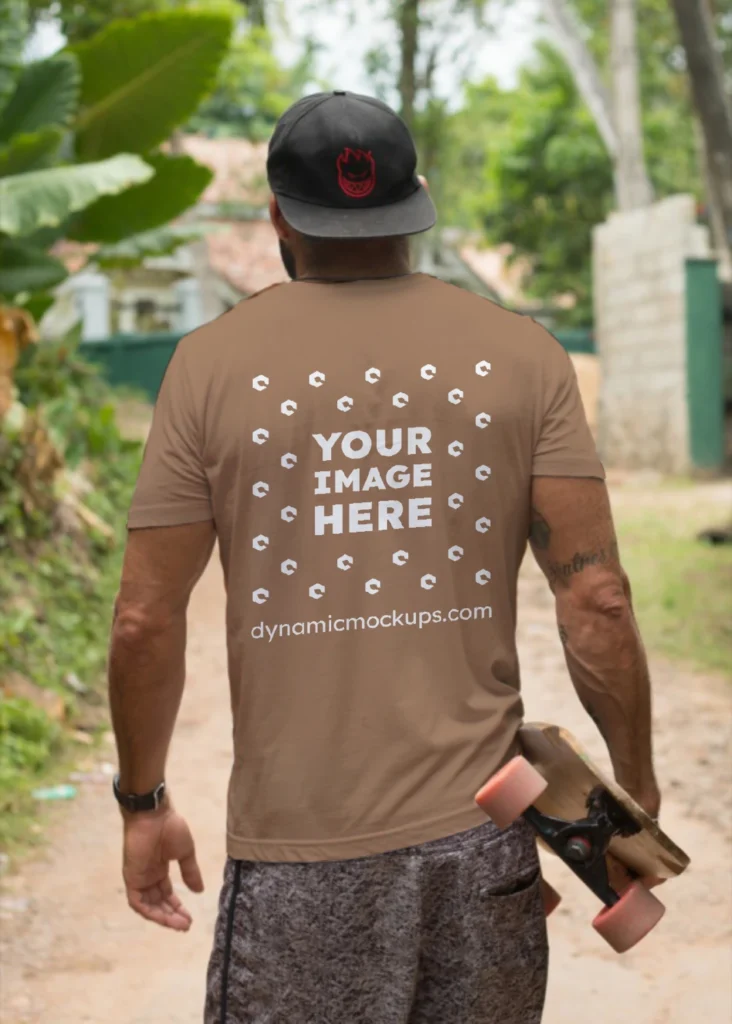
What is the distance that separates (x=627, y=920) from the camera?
6.70 ft

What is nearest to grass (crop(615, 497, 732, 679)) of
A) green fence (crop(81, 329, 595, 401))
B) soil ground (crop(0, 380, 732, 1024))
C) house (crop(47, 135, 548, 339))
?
soil ground (crop(0, 380, 732, 1024))

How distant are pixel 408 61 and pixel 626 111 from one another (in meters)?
5.11

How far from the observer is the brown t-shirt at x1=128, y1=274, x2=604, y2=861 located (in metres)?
→ 1.91

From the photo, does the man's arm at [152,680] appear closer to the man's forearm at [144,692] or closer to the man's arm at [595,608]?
the man's forearm at [144,692]

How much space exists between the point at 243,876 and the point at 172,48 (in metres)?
8.47

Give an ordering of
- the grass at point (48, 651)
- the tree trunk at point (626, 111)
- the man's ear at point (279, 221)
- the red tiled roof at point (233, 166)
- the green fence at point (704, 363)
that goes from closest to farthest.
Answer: the man's ear at point (279, 221)
the grass at point (48, 651)
the green fence at point (704, 363)
the tree trunk at point (626, 111)
the red tiled roof at point (233, 166)

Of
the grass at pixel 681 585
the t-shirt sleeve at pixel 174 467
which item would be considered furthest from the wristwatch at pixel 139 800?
Answer: the grass at pixel 681 585

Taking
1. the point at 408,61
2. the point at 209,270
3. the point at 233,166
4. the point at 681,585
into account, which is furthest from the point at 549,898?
the point at 209,270

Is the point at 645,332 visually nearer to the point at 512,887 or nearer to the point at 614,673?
the point at 614,673

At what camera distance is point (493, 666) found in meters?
1.98

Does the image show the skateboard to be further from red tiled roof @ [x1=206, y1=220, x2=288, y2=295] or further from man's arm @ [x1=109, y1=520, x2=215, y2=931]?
red tiled roof @ [x1=206, y1=220, x2=288, y2=295]

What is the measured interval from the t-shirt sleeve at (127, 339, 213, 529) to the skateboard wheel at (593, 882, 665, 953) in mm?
902

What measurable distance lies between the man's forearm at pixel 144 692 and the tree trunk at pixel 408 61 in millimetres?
20483

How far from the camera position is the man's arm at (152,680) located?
2.00m
